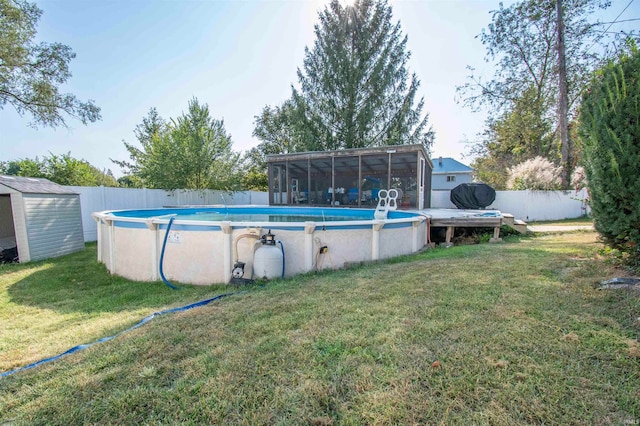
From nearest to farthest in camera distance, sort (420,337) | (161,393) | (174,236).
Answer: (161,393) → (420,337) → (174,236)

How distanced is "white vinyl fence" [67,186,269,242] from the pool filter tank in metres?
7.71

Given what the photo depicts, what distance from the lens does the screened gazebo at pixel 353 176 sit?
11.3 metres

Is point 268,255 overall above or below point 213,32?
below

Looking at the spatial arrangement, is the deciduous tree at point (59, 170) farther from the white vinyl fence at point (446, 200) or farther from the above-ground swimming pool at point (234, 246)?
the above-ground swimming pool at point (234, 246)

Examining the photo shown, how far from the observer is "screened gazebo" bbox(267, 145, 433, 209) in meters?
11.3

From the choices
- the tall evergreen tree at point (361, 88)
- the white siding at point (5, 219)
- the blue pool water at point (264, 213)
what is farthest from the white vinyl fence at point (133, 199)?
the tall evergreen tree at point (361, 88)

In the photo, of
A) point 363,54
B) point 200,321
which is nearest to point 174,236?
point 200,321

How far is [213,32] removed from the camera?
1015 centimetres

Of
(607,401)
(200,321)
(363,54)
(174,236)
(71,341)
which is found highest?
(363,54)

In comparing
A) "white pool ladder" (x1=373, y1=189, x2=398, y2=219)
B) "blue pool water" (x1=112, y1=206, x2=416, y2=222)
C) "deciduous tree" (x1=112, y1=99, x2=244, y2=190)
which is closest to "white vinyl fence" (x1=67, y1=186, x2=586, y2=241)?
"deciduous tree" (x1=112, y1=99, x2=244, y2=190)

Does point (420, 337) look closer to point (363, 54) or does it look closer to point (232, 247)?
point (232, 247)

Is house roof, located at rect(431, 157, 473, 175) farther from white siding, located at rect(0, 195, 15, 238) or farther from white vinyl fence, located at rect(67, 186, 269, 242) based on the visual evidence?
white siding, located at rect(0, 195, 15, 238)

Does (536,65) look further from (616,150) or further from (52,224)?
(52,224)

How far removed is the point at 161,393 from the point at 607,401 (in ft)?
7.32
